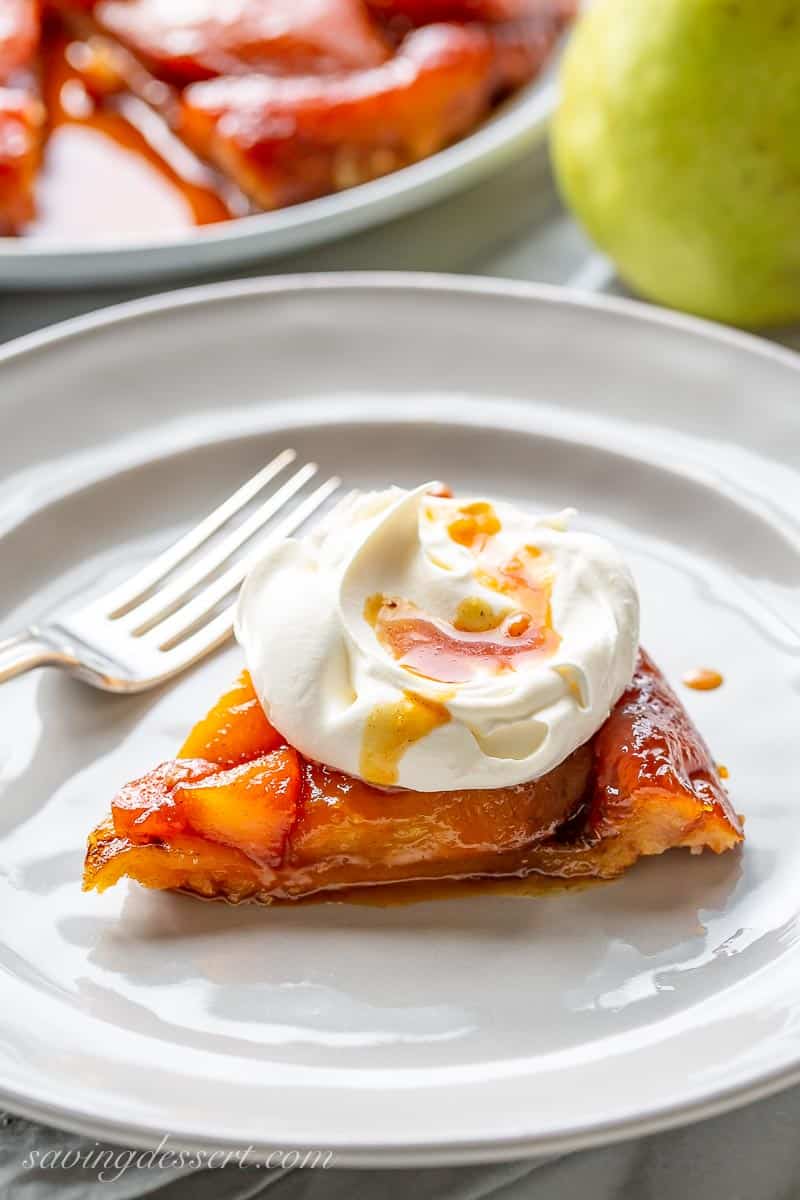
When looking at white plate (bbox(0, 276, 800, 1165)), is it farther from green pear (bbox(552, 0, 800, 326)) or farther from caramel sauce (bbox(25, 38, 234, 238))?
caramel sauce (bbox(25, 38, 234, 238))

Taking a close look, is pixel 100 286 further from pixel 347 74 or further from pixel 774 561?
pixel 774 561

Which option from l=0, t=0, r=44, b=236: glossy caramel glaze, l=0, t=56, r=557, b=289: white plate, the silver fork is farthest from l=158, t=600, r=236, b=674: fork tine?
l=0, t=0, r=44, b=236: glossy caramel glaze

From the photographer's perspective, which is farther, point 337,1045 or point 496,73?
point 496,73

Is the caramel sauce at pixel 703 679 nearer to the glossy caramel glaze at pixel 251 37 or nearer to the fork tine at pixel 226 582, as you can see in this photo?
the fork tine at pixel 226 582

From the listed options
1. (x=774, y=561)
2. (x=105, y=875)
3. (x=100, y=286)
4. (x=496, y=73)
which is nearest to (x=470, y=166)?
(x=496, y=73)

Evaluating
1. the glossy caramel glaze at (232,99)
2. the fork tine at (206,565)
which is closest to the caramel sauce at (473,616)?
the fork tine at (206,565)

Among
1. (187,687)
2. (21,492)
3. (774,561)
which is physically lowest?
(774,561)
